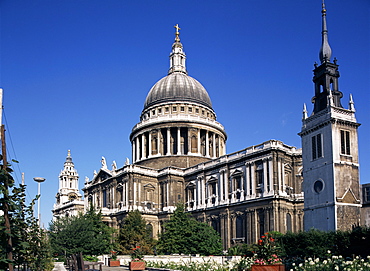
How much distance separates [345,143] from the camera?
4575cm

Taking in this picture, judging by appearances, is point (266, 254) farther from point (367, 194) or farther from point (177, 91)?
point (177, 91)

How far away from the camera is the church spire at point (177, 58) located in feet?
309

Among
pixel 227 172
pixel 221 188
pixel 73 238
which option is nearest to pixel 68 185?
pixel 221 188

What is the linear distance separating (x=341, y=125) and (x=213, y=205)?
26.6m

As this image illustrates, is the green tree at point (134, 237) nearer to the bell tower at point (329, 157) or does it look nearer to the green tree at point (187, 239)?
the green tree at point (187, 239)

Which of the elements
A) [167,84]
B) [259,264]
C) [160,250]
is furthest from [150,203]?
[259,264]

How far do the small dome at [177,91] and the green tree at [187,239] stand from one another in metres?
35.3

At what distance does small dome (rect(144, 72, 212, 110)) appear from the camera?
287 feet

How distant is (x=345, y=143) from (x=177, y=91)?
1827 inches

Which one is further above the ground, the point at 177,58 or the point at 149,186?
the point at 177,58

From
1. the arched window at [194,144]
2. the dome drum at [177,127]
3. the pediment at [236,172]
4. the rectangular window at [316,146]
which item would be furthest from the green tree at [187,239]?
the arched window at [194,144]

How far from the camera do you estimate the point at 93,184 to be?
8538cm

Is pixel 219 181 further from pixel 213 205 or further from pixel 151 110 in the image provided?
pixel 151 110

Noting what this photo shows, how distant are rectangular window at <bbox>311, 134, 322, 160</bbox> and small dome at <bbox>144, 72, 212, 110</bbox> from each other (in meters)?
41.8
